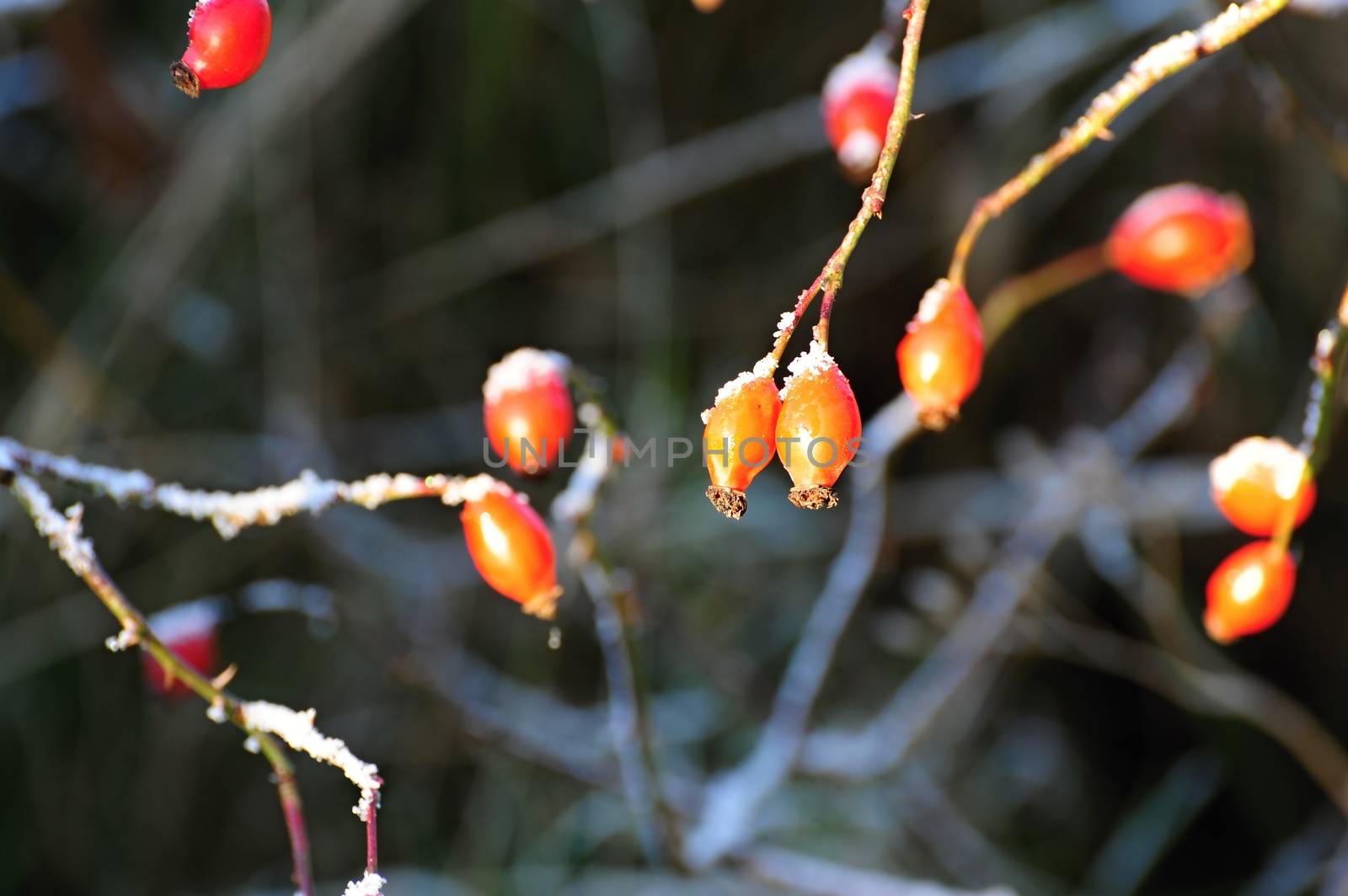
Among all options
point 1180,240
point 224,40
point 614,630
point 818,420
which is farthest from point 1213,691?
point 224,40

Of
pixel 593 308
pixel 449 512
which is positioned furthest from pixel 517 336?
pixel 449 512

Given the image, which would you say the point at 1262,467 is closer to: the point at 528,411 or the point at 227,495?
the point at 528,411

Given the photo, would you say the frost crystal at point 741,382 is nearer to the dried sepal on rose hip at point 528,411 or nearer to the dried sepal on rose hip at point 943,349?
the dried sepal on rose hip at point 943,349

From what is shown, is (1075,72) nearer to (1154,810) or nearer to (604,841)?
(1154,810)

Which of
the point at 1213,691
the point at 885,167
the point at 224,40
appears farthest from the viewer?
the point at 1213,691

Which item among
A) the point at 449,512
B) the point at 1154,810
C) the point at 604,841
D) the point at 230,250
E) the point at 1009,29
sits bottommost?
the point at 604,841

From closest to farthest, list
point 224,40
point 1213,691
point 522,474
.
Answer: point 224,40, point 522,474, point 1213,691

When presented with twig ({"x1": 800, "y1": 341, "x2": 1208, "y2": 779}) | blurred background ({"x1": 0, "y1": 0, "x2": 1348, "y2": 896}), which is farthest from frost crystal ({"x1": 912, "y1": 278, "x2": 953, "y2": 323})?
blurred background ({"x1": 0, "y1": 0, "x2": 1348, "y2": 896})
